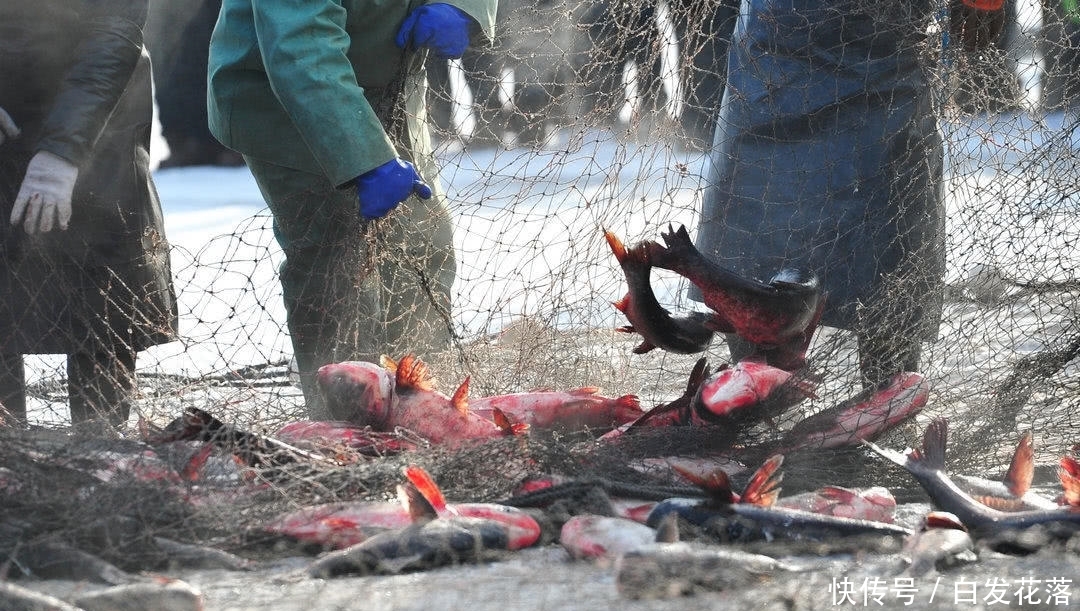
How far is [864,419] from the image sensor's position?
11.8 ft

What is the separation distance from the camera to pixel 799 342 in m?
3.71

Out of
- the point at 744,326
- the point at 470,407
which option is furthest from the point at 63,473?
the point at 744,326

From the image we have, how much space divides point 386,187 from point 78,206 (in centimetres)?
127

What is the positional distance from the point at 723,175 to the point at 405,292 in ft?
4.20

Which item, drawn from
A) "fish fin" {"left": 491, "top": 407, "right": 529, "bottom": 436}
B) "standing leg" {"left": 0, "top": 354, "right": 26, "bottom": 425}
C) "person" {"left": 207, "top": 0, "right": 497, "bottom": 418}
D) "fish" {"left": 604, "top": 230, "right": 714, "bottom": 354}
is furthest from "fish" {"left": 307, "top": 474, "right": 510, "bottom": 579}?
"standing leg" {"left": 0, "top": 354, "right": 26, "bottom": 425}

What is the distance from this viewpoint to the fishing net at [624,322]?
3205mm

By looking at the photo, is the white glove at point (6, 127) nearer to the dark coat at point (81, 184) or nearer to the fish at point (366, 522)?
the dark coat at point (81, 184)

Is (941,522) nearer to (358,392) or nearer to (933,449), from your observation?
(933,449)

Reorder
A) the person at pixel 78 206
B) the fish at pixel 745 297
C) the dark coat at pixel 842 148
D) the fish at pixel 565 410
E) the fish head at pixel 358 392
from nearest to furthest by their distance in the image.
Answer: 1. the fish at pixel 745 297
2. the fish head at pixel 358 392
3. the fish at pixel 565 410
4. the dark coat at pixel 842 148
5. the person at pixel 78 206

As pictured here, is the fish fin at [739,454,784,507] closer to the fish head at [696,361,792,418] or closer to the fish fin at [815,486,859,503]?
the fish fin at [815,486,859,503]

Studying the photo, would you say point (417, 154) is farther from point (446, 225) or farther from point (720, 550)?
point (720, 550)

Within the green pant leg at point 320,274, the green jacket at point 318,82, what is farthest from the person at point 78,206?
the green pant leg at point 320,274

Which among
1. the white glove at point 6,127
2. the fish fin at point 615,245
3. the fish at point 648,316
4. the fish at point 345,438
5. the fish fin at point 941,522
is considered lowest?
the fish fin at point 941,522

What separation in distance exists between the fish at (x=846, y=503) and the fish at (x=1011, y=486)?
0.62 ft
